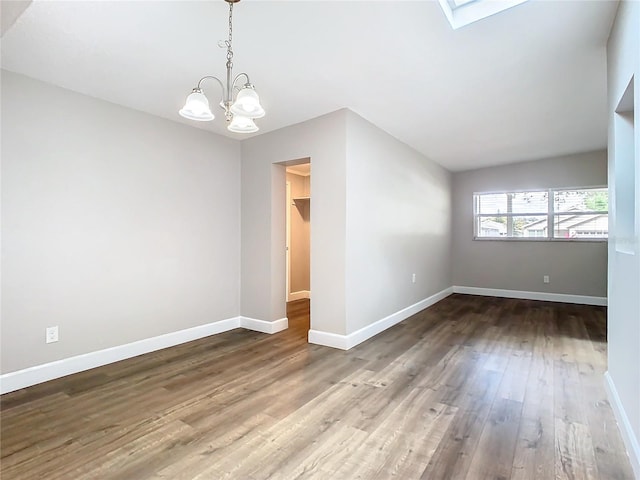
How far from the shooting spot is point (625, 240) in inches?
76.5

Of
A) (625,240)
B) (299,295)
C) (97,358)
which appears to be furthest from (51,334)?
(625,240)

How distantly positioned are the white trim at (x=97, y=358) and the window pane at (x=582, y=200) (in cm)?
586

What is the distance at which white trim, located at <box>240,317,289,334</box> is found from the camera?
393 centimetres

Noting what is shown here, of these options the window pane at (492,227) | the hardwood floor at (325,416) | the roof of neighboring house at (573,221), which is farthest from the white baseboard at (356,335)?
the roof of neighboring house at (573,221)

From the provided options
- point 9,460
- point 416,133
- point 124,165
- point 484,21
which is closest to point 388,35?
point 484,21

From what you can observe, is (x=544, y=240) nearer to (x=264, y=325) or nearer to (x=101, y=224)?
(x=264, y=325)

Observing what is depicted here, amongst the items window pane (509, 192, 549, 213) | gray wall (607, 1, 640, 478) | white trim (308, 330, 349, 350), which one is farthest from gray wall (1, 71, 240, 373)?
window pane (509, 192, 549, 213)

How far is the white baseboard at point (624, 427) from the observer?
1.57 m

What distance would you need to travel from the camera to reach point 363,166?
3.64 metres

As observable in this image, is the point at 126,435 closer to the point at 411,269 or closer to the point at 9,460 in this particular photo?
the point at 9,460

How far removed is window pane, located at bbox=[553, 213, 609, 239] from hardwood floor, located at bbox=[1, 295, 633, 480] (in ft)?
9.63

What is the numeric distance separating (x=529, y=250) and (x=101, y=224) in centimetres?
649

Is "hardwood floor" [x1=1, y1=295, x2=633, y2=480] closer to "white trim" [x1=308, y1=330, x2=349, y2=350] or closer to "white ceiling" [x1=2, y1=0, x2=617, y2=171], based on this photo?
"white trim" [x1=308, y1=330, x2=349, y2=350]

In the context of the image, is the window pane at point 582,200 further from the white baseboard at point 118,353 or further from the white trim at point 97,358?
the white trim at point 97,358
